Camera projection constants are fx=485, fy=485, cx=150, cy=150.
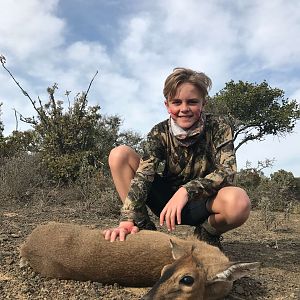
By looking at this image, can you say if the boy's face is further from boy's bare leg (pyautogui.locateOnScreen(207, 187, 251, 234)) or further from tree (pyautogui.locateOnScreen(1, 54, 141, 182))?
tree (pyautogui.locateOnScreen(1, 54, 141, 182))

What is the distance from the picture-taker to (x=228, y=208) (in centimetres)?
395

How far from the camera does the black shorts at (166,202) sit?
4.24 meters

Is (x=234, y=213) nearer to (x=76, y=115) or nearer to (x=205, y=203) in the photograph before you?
(x=205, y=203)

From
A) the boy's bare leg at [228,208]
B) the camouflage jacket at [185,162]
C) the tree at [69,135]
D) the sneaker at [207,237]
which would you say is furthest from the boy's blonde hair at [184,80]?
the tree at [69,135]

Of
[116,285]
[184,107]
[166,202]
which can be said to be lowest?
[116,285]

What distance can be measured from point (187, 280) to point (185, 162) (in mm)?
1618

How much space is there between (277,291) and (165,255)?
0.99m

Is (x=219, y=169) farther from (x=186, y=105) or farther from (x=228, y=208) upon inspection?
(x=186, y=105)

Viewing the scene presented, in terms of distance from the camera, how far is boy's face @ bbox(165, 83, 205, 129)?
424 centimetres

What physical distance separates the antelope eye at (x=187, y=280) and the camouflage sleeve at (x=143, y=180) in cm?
105

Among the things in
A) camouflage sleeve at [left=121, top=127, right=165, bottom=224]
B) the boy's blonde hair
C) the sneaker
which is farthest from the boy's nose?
the sneaker

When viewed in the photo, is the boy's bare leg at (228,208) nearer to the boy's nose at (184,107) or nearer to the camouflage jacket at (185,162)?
the camouflage jacket at (185,162)

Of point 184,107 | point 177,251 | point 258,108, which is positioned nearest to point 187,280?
point 177,251

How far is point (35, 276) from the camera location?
3.66m
